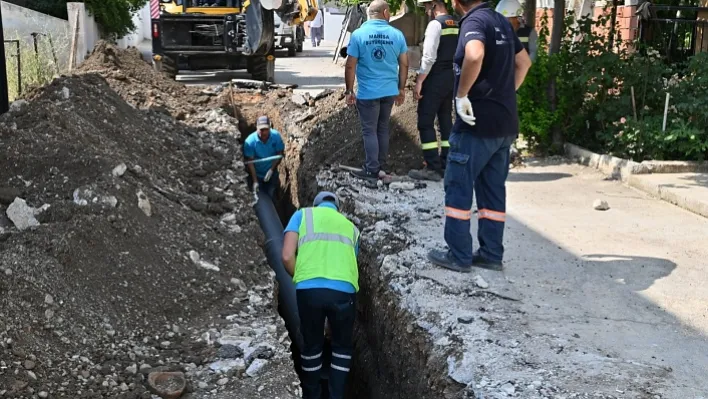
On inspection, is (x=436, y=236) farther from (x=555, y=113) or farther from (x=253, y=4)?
(x=253, y=4)

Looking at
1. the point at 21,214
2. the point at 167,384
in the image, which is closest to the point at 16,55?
the point at 21,214

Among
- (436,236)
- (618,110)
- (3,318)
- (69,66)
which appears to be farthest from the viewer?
(69,66)

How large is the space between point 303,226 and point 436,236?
1621 mm

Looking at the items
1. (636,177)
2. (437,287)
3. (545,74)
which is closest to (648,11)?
(545,74)

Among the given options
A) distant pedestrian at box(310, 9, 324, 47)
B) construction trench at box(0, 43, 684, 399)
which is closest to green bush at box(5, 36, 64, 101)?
construction trench at box(0, 43, 684, 399)

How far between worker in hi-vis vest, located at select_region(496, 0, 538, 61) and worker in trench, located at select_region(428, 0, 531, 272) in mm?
2717

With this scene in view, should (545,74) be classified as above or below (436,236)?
above

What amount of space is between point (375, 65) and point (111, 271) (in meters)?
3.64

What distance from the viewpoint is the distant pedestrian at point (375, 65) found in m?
7.75

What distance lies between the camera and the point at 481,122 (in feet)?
18.2

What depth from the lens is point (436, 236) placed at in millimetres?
6719

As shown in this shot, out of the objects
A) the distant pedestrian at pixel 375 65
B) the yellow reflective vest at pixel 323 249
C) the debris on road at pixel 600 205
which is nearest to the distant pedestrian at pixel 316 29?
the distant pedestrian at pixel 375 65

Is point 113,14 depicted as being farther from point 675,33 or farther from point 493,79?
point 493,79

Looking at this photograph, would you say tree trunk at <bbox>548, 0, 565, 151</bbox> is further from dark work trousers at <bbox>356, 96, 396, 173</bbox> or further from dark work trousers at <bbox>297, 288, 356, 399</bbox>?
dark work trousers at <bbox>297, 288, 356, 399</bbox>
